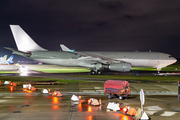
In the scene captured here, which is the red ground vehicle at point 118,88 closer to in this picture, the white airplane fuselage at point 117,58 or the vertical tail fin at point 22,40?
the white airplane fuselage at point 117,58

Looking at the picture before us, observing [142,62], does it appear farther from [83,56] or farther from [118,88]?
[118,88]

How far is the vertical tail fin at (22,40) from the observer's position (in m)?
32.3

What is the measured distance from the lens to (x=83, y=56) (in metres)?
32.5

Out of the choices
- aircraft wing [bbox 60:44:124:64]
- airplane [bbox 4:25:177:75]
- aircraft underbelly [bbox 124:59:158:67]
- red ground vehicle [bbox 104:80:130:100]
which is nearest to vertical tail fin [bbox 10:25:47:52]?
airplane [bbox 4:25:177:75]

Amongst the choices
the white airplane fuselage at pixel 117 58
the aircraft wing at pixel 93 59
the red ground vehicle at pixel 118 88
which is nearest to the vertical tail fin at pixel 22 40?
the white airplane fuselage at pixel 117 58

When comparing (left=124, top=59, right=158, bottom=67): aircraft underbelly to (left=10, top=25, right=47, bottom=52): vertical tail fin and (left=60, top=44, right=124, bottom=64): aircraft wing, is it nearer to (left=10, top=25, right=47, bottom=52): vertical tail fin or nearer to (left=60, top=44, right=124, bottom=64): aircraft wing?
(left=60, top=44, right=124, bottom=64): aircraft wing

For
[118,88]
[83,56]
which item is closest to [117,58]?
[83,56]

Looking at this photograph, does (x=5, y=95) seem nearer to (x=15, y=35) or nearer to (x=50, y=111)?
(x=50, y=111)

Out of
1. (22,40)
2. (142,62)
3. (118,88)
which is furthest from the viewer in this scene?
(142,62)

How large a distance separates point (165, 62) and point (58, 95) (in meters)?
28.3

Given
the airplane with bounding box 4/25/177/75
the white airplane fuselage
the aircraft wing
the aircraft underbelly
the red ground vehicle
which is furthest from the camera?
the aircraft underbelly

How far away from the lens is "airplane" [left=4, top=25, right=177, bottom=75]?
3250 cm

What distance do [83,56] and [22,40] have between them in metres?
11.8

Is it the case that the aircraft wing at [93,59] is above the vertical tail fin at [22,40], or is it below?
below
